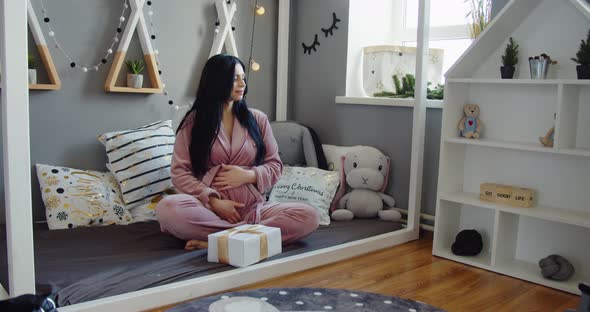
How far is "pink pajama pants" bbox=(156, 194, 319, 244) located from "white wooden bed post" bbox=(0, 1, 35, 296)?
0.65 meters

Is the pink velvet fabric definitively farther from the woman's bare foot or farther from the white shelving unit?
the white shelving unit

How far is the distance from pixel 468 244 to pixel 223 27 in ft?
5.41

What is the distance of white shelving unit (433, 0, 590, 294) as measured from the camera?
2.12m

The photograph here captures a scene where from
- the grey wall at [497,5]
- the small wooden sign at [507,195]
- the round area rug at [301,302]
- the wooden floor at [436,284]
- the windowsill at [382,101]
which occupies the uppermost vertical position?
the grey wall at [497,5]

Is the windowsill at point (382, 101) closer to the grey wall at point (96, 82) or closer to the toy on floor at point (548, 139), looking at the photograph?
the toy on floor at point (548, 139)

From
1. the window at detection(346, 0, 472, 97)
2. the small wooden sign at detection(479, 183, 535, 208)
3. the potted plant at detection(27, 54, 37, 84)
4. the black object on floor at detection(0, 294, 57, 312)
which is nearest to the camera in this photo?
the black object on floor at detection(0, 294, 57, 312)

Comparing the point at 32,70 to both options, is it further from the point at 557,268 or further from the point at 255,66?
the point at 557,268

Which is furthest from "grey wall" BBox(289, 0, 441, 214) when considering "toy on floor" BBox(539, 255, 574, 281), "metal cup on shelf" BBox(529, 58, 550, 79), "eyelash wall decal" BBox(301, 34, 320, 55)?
"toy on floor" BBox(539, 255, 574, 281)

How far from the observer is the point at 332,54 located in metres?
3.17

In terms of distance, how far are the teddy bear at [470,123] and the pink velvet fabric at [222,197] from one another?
0.76m

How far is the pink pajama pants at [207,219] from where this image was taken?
83.4 inches

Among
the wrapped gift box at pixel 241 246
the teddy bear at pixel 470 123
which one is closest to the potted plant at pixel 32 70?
the wrapped gift box at pixel 241 246

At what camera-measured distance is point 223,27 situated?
9.81 feet

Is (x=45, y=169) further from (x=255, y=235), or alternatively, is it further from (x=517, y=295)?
(x=517, y=295)
